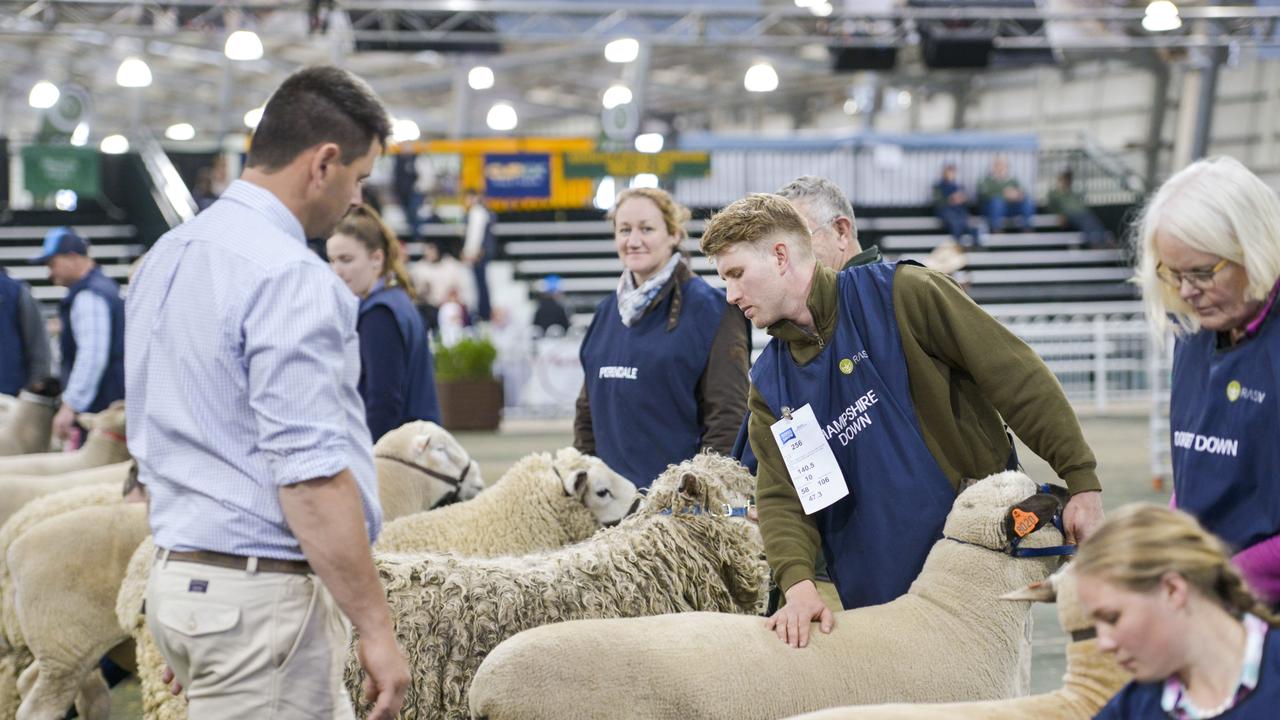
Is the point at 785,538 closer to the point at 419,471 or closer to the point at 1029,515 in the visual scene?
the point at 1029,515

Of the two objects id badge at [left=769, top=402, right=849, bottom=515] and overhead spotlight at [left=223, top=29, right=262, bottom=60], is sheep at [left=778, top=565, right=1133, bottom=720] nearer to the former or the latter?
id badge at [left=769, top=402, right=849, bottom=515]

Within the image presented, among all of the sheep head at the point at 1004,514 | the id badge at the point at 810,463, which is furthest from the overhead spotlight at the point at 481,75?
the sheep head at the point at 1004,514

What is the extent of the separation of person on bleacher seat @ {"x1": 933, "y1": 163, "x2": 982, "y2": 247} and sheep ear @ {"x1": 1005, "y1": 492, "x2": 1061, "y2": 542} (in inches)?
909

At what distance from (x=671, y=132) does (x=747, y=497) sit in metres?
21.5

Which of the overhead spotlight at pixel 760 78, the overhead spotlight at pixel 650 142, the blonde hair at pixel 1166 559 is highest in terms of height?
the overhead spotlight at pixel 760 78

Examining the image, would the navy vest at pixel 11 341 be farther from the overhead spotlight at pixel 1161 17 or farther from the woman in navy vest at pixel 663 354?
the overhead spotlight at pixel 1161 17

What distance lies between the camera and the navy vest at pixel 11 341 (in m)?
7.82

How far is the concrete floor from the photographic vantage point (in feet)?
18.8

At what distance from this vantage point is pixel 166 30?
59.9ft

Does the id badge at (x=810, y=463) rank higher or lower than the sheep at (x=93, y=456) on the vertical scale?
higher

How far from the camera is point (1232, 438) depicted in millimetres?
2365

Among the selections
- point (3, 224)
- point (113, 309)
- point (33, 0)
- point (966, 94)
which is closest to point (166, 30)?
point (33, 0)

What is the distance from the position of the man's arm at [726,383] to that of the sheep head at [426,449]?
1221mm

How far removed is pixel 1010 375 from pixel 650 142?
72.2 feet
